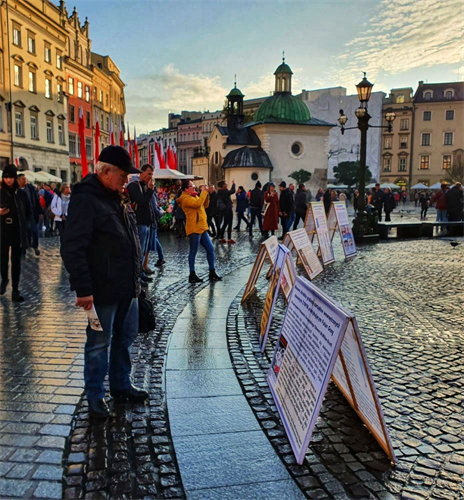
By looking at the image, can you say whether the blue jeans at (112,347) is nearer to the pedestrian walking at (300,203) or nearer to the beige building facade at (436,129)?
the pedestrian walking at (300,203)

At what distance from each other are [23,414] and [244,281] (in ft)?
18.0

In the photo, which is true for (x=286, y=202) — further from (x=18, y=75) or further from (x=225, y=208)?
(x=18, y=75)

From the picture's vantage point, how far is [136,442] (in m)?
3.22

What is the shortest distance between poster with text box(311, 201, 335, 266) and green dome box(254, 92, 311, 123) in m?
47.5

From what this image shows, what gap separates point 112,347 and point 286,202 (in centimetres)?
1188

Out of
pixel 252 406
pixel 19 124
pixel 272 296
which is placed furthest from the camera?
→ pixel 19 124

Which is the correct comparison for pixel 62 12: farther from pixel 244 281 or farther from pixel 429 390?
pixel 429 390

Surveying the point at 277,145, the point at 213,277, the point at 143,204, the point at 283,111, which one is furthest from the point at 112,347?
the point at 283,111

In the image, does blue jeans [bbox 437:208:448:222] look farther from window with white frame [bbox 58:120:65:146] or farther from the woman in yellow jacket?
window with white frame [bbox 58:120:65:146]

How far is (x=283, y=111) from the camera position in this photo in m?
57.8

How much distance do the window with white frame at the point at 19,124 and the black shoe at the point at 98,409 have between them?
37181 mm

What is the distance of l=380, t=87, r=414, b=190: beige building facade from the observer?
249ft

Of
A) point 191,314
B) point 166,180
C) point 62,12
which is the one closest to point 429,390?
point 191,314

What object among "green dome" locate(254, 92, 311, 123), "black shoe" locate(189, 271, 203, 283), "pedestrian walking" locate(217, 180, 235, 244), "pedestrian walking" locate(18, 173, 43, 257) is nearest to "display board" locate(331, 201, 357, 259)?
"pedestrian walking" locate(217, 180, 235, 244)
